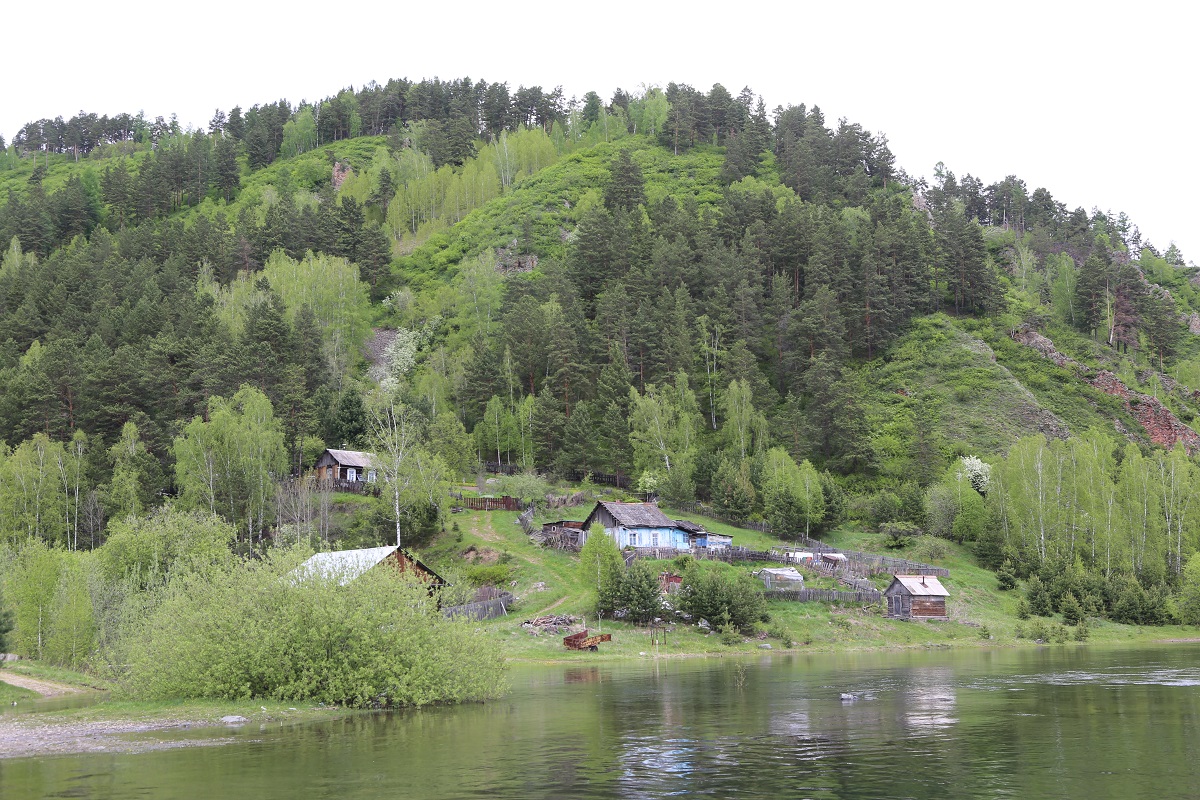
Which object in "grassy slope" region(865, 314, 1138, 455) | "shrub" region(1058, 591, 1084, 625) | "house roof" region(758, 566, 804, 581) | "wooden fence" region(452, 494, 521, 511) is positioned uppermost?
"grassy slope" region(865, 314, 1138, 455)

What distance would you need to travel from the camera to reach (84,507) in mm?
90625

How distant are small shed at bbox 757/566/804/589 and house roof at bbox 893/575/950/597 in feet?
27.9

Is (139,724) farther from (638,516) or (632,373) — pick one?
(632,373)

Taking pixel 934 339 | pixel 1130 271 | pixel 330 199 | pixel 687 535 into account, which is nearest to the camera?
pixel 687 535

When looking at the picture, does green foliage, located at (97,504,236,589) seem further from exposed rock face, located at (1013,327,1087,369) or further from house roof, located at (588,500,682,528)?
exposed rock face, located at (1013,327,1087,369)

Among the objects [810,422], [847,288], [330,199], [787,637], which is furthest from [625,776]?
[330,199]

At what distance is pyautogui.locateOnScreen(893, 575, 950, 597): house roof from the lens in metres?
80.8

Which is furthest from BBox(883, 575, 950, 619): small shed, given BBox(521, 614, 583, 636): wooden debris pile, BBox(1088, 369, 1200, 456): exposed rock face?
BBox(1088, 369, 1200, 456): exposed rock face

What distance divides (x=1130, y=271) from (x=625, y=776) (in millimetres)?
149191

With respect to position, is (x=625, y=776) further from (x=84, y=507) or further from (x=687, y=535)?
(x=84, y=507)

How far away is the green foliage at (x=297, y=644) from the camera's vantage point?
39.2 metres

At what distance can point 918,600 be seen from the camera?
8094cm

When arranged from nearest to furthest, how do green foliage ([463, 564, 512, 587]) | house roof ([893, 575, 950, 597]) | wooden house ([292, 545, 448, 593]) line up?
wooden house ([292, 545, 448, 593]), green foliage ([463, 564, 512, 587]), house roof ([893, 575, 950, 597])

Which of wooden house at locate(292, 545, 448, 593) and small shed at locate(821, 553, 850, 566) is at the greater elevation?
wooden house at locate(292, 545, 448, 593)
